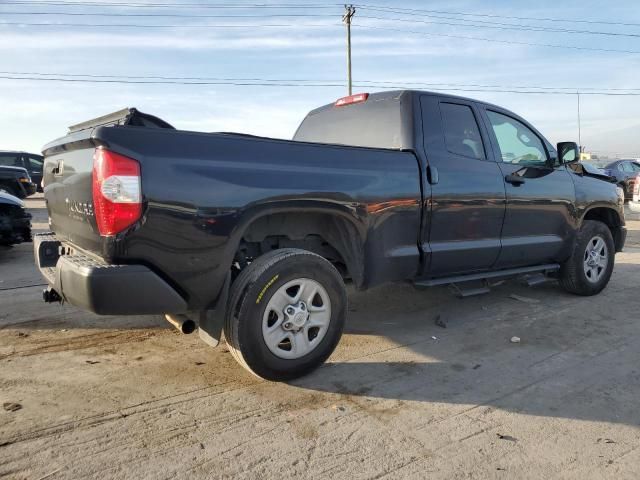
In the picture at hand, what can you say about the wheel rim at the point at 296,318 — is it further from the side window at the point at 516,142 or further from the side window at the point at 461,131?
the side window at the point at 516,142

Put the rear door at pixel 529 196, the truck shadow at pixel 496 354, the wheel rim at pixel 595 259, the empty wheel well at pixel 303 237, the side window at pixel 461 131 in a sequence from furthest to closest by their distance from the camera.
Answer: the wheel rim at pixel 595 259, the rear door at pixel 529 196, the side window at pixel 461 131, the empty wheel well at pixel 303 237, the truck shadow at pixel 496 354

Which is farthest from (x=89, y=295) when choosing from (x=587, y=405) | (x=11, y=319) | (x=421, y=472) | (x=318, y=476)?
(x=587, y=405)

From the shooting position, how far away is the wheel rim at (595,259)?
5.75m

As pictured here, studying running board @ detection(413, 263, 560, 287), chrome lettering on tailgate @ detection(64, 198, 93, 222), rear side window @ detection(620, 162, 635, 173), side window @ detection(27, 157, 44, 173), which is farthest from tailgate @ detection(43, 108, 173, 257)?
rear side window @ detection(620, 162, 635, 173)

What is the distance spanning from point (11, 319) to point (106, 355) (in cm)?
146

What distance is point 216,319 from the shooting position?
3.25 m

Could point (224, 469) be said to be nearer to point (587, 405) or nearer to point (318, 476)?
point (318, 476)

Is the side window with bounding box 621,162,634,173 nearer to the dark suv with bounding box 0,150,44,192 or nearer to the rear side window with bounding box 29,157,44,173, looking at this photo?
the dark suv with bounding box 0,150,44,192

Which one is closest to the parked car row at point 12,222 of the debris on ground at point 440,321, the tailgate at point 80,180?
the tailgate at point 80,180

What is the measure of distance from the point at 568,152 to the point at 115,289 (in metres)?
4.65

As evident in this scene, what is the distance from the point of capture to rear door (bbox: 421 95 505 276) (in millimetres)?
4211

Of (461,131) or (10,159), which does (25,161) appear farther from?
(461,131)

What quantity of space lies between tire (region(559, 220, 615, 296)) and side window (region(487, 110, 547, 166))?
102 cm

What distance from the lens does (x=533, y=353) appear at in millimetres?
4070
